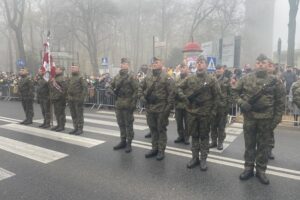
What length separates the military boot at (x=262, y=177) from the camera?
5.01 m

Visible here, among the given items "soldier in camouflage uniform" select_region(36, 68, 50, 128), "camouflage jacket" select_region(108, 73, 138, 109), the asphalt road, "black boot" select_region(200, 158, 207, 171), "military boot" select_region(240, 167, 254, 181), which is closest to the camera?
the asphalt road

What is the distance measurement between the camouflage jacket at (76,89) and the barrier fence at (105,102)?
68cm

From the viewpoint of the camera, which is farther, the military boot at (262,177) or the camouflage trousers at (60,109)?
the camouflage trousers at (60,109)

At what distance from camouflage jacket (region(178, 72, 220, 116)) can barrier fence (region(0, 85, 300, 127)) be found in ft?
11.9

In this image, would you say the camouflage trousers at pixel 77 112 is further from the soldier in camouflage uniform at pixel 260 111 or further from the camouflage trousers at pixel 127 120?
the soldier in camouflage uniform at pixel 260 111

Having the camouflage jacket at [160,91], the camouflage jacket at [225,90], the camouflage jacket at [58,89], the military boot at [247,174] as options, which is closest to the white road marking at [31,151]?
the camouflage jacket at [58,89]

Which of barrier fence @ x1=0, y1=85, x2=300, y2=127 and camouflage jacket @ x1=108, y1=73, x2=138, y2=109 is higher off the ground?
camouflage jacket @ x1=108, y1=73, x2=138, y2=109

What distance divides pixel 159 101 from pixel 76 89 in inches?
126

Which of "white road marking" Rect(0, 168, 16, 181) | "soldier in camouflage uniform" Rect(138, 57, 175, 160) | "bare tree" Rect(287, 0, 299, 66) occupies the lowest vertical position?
"white road marking" Rect(0, 168, 16, 181)

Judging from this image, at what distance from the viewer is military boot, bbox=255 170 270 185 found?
16.4ft

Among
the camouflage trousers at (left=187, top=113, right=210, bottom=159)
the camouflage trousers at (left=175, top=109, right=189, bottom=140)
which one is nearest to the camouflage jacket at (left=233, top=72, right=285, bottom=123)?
the camouflage trousers at (left=187, top=113, right=210, bottom=159)

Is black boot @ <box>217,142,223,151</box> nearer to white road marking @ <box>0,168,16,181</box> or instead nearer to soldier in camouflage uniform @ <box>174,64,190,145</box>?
soldier in camouflage uniform @ <box>174,64,190,145</box>

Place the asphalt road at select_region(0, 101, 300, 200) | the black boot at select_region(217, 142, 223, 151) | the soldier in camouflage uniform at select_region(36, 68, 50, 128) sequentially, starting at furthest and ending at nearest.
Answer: the soldier in camouflage uniform at select_region(36, 68, 50, 128) → the black boot at select_region(217, 142, 223, 151) → the asphalt road at select_region(0, 101, 300, 200)

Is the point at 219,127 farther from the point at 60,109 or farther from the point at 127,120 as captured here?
the point at 60,109
